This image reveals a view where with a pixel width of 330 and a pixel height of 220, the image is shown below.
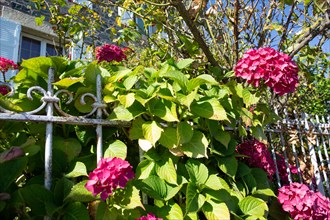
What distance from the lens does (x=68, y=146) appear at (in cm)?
168

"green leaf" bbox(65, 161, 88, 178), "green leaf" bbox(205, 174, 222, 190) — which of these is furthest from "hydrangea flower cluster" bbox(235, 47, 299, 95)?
"green leaf" bbox(65, 161, 88, 178)

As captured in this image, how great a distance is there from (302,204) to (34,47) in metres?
5.96

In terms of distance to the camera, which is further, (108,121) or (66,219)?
(108,121)

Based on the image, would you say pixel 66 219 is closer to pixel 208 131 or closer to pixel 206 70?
pixel 208 131

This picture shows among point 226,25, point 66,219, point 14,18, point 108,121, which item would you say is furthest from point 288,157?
point 14,18

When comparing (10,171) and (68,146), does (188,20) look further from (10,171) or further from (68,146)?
(10,171)

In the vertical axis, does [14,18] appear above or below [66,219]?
above

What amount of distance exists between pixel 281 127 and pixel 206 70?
3.32 ft

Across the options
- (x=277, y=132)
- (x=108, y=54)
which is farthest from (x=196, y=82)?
(x=277, y=132)

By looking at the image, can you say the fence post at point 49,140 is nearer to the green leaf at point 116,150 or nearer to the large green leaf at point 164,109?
the green leaf at point 116,150

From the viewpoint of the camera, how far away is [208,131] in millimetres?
1937

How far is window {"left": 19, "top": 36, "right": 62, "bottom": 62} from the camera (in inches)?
244

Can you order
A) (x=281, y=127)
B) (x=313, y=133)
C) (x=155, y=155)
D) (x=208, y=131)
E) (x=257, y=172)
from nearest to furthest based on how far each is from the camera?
(x=155, y=155), (x=208, y=131), (x=257, y=172), (x=281, y=127), (x=313, y=133)

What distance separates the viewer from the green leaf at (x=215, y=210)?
164cm
